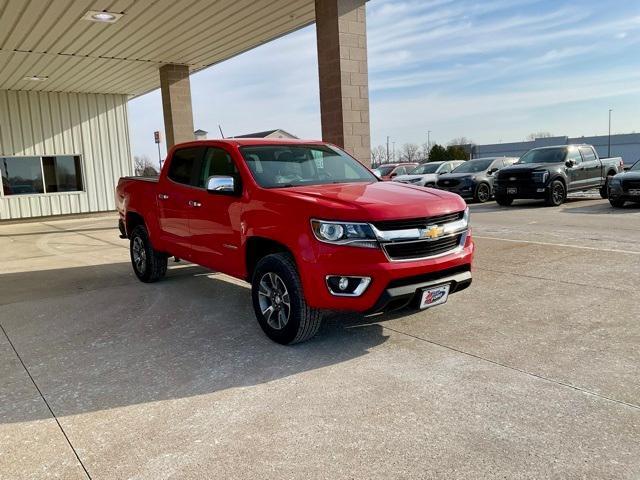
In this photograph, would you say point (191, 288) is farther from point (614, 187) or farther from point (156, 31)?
point (614, 187)

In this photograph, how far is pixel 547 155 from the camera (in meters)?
16.4

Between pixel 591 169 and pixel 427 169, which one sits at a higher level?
pixel 427 169

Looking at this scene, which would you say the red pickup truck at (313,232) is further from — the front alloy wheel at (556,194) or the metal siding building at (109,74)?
the front alloy wheel at (556,194)

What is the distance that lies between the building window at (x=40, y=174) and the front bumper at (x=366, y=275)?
19.1 m

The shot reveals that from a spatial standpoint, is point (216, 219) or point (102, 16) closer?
point (216, 219)

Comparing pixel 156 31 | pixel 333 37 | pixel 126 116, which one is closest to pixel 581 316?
pixel 333 37

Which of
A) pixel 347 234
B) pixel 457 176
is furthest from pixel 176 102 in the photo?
pixel 347 234

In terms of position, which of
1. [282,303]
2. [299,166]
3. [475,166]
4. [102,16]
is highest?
[102,16]

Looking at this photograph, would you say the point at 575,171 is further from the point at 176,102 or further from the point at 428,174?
the point at 176,102

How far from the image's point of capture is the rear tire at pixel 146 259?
7.29 meters

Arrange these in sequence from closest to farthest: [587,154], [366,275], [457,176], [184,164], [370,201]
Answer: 1. [366,275]
2. [370,201]
3. [184,164]
4. [587,154]
5. [457,176]

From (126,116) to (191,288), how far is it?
56.1ft

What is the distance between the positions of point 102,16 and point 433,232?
991cm

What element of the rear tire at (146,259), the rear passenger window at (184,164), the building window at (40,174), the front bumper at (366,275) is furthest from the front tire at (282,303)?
the building window at (40,174)
